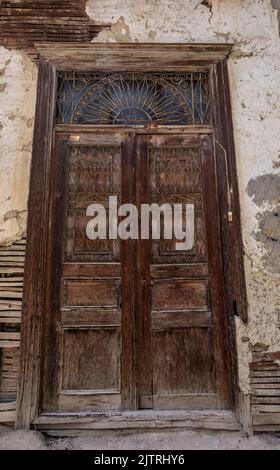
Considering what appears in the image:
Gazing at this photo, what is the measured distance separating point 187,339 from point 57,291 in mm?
1179

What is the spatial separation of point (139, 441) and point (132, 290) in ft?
3.69

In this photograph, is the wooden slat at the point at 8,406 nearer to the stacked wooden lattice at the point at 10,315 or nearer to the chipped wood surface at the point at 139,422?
the stacked wooden lattice at the point at 10,315

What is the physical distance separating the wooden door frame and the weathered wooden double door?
0.08 metres

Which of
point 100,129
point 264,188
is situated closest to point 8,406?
point 100,129

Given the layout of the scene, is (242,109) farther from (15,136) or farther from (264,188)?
(15,136)

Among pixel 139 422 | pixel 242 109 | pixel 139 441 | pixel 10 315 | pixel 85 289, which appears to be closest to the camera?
pixel 139 441

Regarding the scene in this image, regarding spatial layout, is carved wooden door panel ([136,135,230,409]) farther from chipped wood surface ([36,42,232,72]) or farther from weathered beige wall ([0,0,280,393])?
chipped wood surface ([36,42,232,72])

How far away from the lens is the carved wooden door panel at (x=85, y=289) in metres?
2.80

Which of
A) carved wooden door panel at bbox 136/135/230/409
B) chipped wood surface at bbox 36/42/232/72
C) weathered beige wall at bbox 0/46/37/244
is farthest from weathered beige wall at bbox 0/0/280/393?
carved wooden door panel at bbox 136/135/230/409

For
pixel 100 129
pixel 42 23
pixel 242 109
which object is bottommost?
pixel 100 129

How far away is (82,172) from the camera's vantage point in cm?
314

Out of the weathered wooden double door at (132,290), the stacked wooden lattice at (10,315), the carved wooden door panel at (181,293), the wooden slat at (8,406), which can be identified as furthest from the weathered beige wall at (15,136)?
the wooden slat at (8,406)

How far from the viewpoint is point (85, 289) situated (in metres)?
2.93

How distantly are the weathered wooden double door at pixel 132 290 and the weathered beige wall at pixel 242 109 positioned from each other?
275mm
